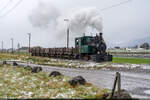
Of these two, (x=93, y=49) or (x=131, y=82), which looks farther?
(x=93, y=49)

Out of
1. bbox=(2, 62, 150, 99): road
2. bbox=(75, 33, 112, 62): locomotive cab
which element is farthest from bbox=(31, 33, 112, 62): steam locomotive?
bbox=(2, 62, 150, 99): road

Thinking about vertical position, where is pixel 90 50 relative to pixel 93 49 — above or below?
below

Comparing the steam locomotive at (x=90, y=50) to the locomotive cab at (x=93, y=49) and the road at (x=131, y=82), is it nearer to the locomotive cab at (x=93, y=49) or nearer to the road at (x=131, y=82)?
the locomotive cab at (x=93, y=49)

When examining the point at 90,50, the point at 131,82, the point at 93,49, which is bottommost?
the point at 131,82

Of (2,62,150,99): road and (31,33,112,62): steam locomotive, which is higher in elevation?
(31,33,112,62): steam locomotive

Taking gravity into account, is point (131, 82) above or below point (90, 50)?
below

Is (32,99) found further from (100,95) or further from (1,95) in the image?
(100,95)

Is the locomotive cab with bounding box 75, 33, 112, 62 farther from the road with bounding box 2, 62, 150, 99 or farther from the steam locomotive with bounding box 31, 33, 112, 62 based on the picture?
the road with bounding box 2, 62, 150, 99

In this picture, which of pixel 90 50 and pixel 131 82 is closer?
Result: pixel 131 82

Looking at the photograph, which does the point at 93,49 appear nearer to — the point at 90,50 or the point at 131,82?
the point at 90,50

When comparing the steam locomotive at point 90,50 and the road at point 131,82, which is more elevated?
the steam locomotive at point 90,50

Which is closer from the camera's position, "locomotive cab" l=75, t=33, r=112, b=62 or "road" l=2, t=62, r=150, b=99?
"road" l=2, t=62, r=150, b=99

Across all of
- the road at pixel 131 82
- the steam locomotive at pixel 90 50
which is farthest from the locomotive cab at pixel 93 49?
the road at pixel 131 82

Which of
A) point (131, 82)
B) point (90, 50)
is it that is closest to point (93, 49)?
point (90, 50)
